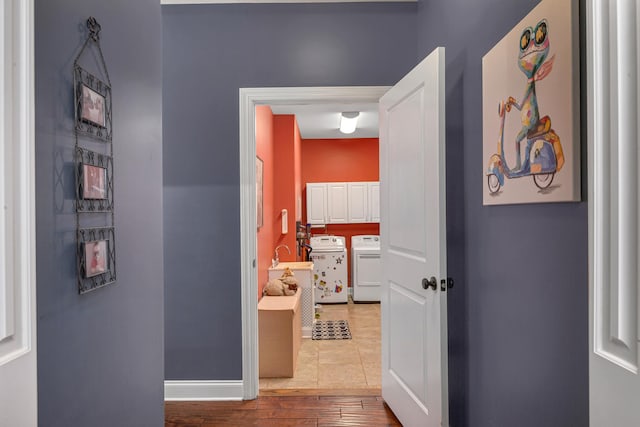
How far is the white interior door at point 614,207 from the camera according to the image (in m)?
0.65

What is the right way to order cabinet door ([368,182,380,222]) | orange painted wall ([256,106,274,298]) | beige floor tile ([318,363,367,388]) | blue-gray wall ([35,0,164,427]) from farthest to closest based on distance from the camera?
cabinet door ([368,182,380,222])
orange painted wall ([256,106,274,298])
beige floor tile ([318,363,367,388])
blue-gray wall ([35,0,164,427])

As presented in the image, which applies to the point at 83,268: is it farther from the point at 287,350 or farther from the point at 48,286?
the point at 287,350

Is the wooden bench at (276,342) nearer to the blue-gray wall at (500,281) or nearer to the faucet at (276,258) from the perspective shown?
the blue-gray wall at (500,281)

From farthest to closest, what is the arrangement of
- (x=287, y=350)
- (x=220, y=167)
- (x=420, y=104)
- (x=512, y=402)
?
(x=287, y=350) → (x=220, y=167) → (x=420, y=104) → (x=512, y=402)

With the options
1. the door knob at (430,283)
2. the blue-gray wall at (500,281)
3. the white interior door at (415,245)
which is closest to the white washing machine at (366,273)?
the white interior door at (415,245)

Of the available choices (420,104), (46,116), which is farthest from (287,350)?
(46,116)

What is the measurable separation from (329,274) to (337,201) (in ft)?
3.98

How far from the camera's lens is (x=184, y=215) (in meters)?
2.77

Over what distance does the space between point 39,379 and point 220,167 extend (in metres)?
1.91

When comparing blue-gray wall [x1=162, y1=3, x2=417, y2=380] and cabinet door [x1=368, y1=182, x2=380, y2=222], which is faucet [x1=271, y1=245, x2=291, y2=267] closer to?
cabinet door [x1=368, y1=182, x2=380, y2=222]

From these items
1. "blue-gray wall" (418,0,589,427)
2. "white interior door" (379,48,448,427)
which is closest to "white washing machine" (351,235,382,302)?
"white interior door" (379,48,448,427)

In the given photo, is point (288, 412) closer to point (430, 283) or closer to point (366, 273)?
point (430, 283)

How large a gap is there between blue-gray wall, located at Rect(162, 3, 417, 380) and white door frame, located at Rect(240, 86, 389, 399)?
2.0 inches

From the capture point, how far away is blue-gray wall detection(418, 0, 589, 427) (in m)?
1.18
